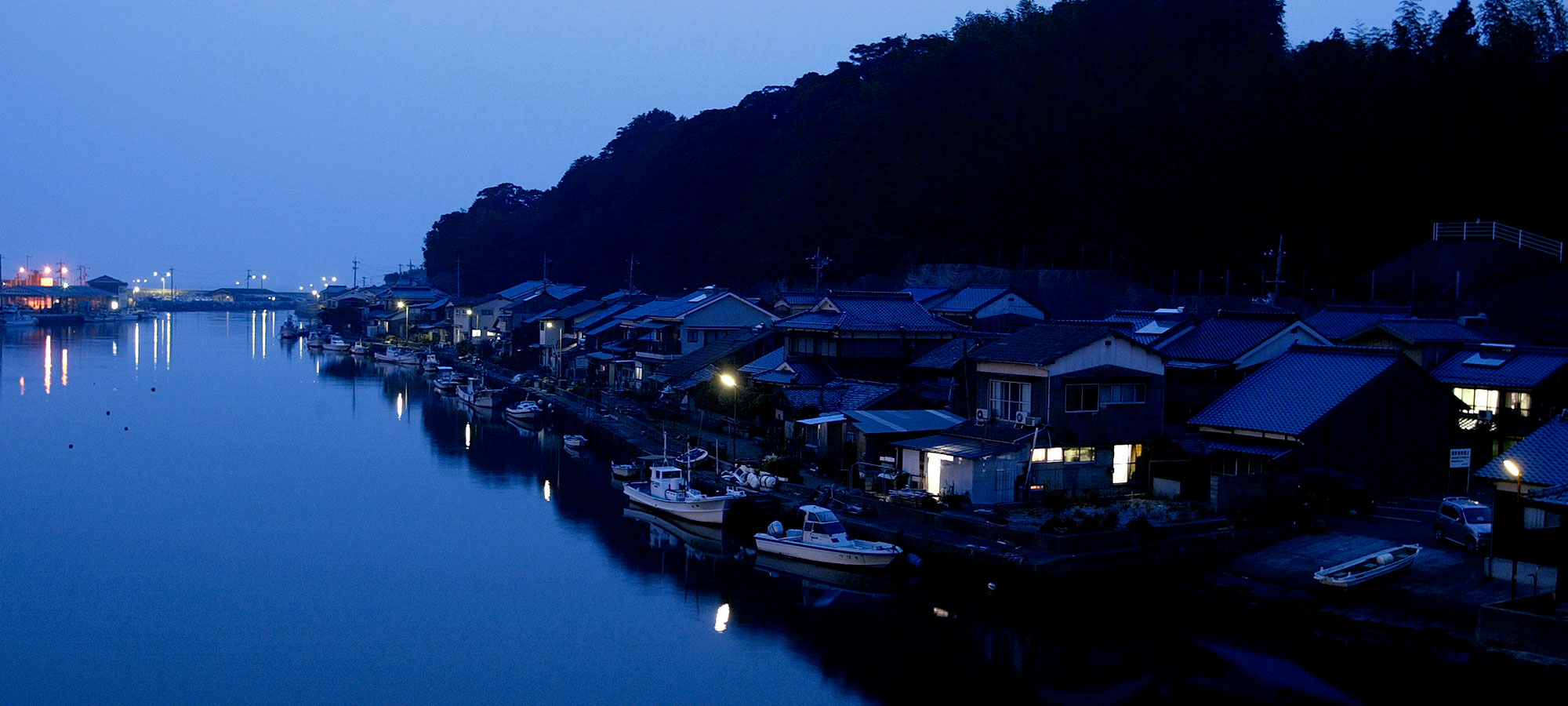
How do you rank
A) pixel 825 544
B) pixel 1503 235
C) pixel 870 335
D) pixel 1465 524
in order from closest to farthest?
pixel 1465 524, pixel 825 544, pixel 870 335, pixel 1503 235

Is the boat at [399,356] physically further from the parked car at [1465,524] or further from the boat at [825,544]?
the parked car at [1465,524]

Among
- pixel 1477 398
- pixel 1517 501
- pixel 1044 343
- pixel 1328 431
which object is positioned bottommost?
pixel 1517 501

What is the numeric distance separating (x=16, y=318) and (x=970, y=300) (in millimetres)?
79001

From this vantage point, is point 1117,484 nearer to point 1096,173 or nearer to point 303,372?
point 1096,173

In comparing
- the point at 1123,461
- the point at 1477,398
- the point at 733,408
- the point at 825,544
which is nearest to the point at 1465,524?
the point at 1123,461

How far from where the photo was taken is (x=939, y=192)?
4000 centimetres

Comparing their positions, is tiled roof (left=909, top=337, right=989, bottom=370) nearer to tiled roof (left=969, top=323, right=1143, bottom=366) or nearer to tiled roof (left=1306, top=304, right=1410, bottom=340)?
tiled roof (left=969, top=323, right=1143, bottom=366)

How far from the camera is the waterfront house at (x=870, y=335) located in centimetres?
2469

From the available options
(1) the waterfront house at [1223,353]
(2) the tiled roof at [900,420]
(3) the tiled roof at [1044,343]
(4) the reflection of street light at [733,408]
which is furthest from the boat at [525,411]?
(1) the waterfront house at [1223,353]

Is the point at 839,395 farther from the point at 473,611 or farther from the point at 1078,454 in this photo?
the point at 473,611

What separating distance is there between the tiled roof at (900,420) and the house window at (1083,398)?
7.01ft

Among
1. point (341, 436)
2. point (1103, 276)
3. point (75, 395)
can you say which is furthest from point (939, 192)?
point (75, 395)

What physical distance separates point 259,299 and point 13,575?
476 feet

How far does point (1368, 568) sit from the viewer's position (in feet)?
42.8
